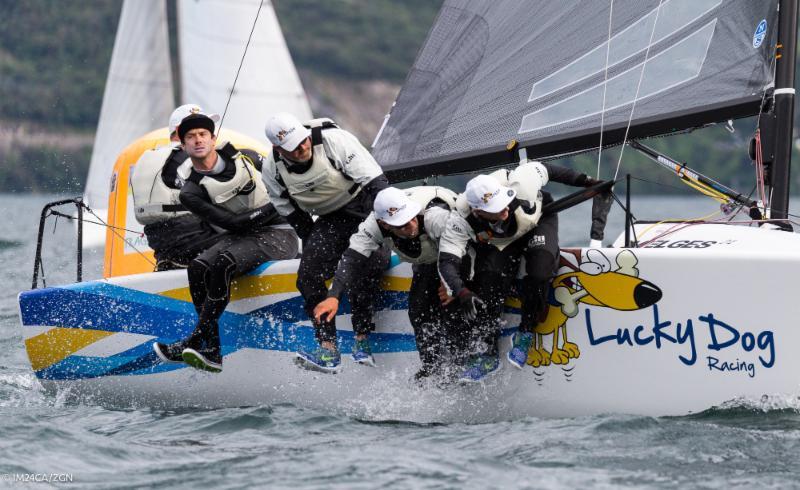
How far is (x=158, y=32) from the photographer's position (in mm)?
16734

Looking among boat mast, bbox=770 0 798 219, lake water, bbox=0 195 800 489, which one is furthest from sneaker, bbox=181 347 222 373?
boat mast, bbox=770 0 798 219

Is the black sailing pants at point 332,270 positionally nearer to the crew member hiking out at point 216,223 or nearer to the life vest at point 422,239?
the life vest at point 422,239

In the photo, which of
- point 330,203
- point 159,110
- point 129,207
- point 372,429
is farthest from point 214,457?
point 159,110

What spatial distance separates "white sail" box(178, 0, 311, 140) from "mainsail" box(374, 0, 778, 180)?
8.20 meters

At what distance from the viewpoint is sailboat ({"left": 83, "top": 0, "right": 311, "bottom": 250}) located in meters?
14.4

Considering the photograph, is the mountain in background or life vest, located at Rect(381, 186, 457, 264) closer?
life vest, located at Rect(381, 186, 457, 264)

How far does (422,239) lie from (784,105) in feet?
6.25

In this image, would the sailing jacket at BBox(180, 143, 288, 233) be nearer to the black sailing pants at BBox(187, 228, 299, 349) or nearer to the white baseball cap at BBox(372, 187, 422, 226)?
the black sailing pants at BBox(187, 228, 299, 349)

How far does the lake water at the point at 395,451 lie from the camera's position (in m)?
4.23

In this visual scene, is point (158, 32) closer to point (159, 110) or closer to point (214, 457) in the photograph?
point (159, 110)

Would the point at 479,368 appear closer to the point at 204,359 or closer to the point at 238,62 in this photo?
the point at 204,359

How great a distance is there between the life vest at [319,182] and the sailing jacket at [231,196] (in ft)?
1.25

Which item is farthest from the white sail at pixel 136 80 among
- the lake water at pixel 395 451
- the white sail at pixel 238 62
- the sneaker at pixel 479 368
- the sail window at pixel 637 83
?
the sneaker at pixel 479 368

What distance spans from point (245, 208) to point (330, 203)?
1.79 ft
